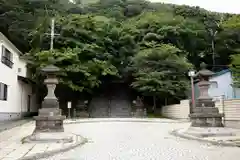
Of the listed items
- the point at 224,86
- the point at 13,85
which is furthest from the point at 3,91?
the point at 224,86

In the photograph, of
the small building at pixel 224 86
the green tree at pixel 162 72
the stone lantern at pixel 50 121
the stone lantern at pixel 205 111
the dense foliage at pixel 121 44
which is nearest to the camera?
the stone lantern at pixel 50 121

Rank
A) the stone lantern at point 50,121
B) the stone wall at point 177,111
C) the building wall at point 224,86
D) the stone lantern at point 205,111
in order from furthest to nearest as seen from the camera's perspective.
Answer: the building wall at point 224,86
the stone wall at point 177,111
the stone lantern at point 205,111
the stone lantern at point 50,121

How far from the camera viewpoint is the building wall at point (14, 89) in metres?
20.6

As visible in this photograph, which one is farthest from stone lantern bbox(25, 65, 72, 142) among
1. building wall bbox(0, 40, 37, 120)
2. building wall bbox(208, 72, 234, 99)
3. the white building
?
building wall bbox(208, 72, 234, 99)

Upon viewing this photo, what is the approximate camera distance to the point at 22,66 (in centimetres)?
2744

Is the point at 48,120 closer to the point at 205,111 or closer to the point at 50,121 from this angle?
the point at 50,121

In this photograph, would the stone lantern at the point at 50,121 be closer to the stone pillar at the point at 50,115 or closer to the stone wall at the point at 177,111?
the stone pillar at the point at 50,115

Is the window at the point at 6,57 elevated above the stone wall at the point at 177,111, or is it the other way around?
the window at the point at 6,57

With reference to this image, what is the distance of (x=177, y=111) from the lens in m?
26.5

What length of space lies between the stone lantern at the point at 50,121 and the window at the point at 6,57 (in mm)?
10673

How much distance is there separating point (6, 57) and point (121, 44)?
16338 millimetres

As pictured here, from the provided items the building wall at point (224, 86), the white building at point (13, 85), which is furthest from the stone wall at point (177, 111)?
the white building at point (13, 85)

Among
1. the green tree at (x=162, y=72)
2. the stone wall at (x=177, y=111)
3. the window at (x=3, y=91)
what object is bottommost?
the stone wall at (x=177, y=111)

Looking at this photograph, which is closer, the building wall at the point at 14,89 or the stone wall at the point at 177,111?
the building wall at the point at 14,89
